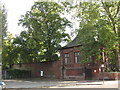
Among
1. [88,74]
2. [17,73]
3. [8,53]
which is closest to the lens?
[88,74]

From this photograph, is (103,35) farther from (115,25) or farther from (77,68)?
(77,68)

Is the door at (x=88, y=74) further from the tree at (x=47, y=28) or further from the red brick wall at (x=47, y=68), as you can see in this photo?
the tree at (x=47, y=28)

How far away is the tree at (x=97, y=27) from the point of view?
29.3 meters

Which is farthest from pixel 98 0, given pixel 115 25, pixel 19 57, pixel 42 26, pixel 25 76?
pixel 25 76

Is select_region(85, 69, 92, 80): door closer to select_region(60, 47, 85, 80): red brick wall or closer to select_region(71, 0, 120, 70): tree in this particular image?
select_region(60, 47, 85, 80): red brick wall

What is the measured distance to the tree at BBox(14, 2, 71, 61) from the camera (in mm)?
41438

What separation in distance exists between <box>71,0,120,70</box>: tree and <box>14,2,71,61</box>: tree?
9650mm

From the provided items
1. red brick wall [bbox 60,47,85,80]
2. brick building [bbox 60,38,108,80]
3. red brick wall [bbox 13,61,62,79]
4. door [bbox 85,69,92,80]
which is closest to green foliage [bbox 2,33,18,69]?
red brick wall [bbox 13,61,62,79]

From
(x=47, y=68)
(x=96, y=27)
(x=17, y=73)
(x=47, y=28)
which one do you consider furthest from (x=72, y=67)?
(x=17, y=73)

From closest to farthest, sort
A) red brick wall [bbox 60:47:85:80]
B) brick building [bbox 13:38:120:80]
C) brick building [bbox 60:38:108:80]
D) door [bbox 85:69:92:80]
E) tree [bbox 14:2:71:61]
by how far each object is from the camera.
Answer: brick building [bbox 13:38:120:80] < brick building [bbox 60:38:108:80] < door [bbox 85:69:92:80] < red brick wall [bbox 60:47:85:80] < tree [bbox 14:2:71:61]

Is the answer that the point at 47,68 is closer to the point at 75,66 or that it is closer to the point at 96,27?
the point at 75,66

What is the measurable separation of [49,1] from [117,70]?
18904 millimetres

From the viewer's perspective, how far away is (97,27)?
98.3 feet

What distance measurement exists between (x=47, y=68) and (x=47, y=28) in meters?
9.38
